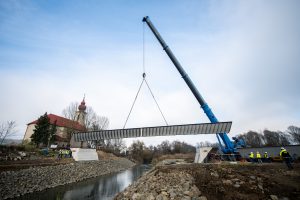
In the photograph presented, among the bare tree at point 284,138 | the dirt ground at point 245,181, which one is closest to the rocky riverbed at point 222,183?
the dirt ground at point 245,181

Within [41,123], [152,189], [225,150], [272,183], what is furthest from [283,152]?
[41,123]

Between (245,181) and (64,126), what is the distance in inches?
2015

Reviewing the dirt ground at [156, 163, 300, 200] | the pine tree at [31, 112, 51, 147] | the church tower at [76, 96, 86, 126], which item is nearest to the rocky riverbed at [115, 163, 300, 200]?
the dirt ground at [156, 163, 300, 200]

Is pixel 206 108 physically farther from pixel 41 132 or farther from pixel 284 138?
pixel 284 138

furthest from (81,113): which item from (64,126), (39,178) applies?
(39,178)

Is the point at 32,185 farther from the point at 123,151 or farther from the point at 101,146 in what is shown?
the point at 123,151

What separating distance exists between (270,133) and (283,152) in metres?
90.0

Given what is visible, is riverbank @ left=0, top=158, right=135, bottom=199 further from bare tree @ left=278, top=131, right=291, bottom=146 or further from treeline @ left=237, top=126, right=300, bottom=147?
bare tree @ left=278, top=131, right=291, bottom=146

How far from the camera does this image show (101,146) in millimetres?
60031

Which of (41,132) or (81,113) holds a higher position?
(81,113)

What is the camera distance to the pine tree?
3631cm

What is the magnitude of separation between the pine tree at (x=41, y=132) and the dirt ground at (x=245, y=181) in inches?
1355

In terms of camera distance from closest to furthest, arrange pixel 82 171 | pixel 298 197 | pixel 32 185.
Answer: pixel 298 197 → pixel 32 185 → pixel 82 171

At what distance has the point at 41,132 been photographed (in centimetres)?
3709
